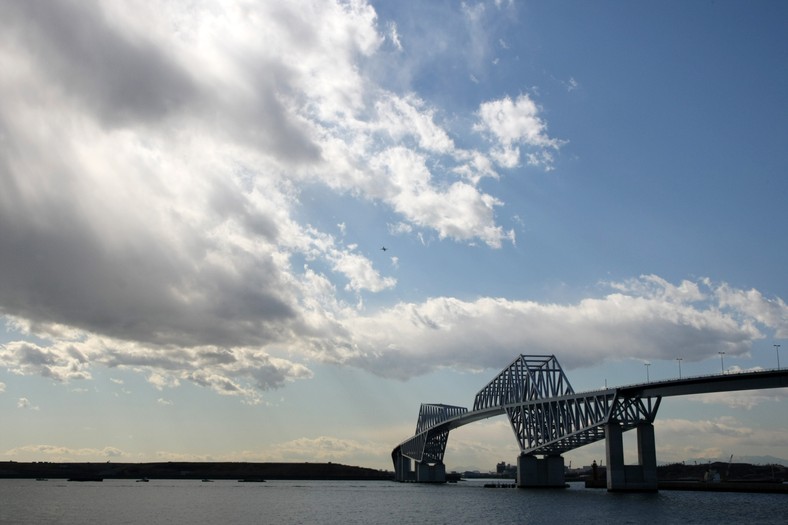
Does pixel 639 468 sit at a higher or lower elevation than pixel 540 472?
higher

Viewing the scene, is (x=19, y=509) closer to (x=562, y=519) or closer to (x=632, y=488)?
(x=562, y=519)

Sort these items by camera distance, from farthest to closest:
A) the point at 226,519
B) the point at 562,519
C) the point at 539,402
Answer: the point at 539,402 < the point at 226,519 < the point at 562,519

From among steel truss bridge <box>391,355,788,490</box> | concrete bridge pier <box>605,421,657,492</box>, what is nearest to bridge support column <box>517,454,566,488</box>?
steel truss bridge <box>391,355,788,490</box>

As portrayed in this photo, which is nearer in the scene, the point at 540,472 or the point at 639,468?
the point at 639,468

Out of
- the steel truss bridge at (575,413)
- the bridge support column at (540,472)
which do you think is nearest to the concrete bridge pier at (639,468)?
the steel truss bridge at (575,413)

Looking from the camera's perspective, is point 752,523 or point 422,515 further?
point 422,515

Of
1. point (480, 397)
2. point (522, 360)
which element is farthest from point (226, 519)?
point (480, 397)

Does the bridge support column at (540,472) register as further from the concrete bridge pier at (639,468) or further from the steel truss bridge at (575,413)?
the concrete bridge pier at (639,468)
